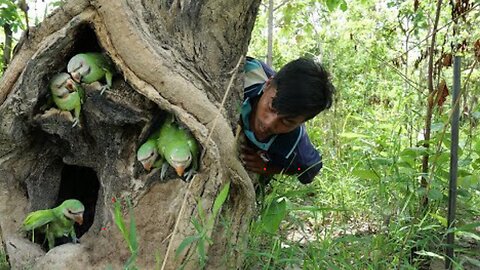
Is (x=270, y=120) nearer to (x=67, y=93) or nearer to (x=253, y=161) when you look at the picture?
(x=253, y=161)

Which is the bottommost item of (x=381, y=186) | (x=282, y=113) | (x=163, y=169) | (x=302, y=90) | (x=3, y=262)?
(x=3, y=262)

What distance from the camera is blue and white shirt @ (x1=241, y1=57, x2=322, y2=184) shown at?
2988 millimetres

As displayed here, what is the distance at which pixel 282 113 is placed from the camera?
9.01 feet

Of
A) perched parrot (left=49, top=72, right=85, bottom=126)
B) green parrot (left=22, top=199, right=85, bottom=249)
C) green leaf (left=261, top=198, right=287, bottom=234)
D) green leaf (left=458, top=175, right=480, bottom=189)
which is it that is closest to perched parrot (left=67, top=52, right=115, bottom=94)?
perched parrot (left=49, top=72, right=85, bottom=126)

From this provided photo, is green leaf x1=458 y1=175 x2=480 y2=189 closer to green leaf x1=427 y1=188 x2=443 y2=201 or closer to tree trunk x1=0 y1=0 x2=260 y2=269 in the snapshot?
green leaf x1=427 y1=188 x2=443 y2=201

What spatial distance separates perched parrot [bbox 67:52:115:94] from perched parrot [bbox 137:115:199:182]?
12.6 inches

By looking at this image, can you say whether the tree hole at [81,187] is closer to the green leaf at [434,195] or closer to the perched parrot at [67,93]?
the perched parrot at [67,93]

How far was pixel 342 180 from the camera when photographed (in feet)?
13.0

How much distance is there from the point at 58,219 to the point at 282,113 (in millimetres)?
1165

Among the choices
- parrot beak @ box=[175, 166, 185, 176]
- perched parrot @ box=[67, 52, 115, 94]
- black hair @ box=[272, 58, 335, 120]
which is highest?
perched parrot @ box=[67, 52, 115, 94]

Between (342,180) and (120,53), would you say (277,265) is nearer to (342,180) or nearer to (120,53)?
(120,53)

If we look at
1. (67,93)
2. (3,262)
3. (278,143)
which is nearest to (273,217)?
(278,143)

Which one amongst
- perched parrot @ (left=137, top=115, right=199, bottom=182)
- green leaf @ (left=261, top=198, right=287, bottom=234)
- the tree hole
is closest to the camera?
perched parrot @ (left=137, top=115, right=199, bottom=182)

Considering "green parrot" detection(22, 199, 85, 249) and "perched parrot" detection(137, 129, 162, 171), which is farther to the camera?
"green parrot" detection(22, 199, 85, 249)
